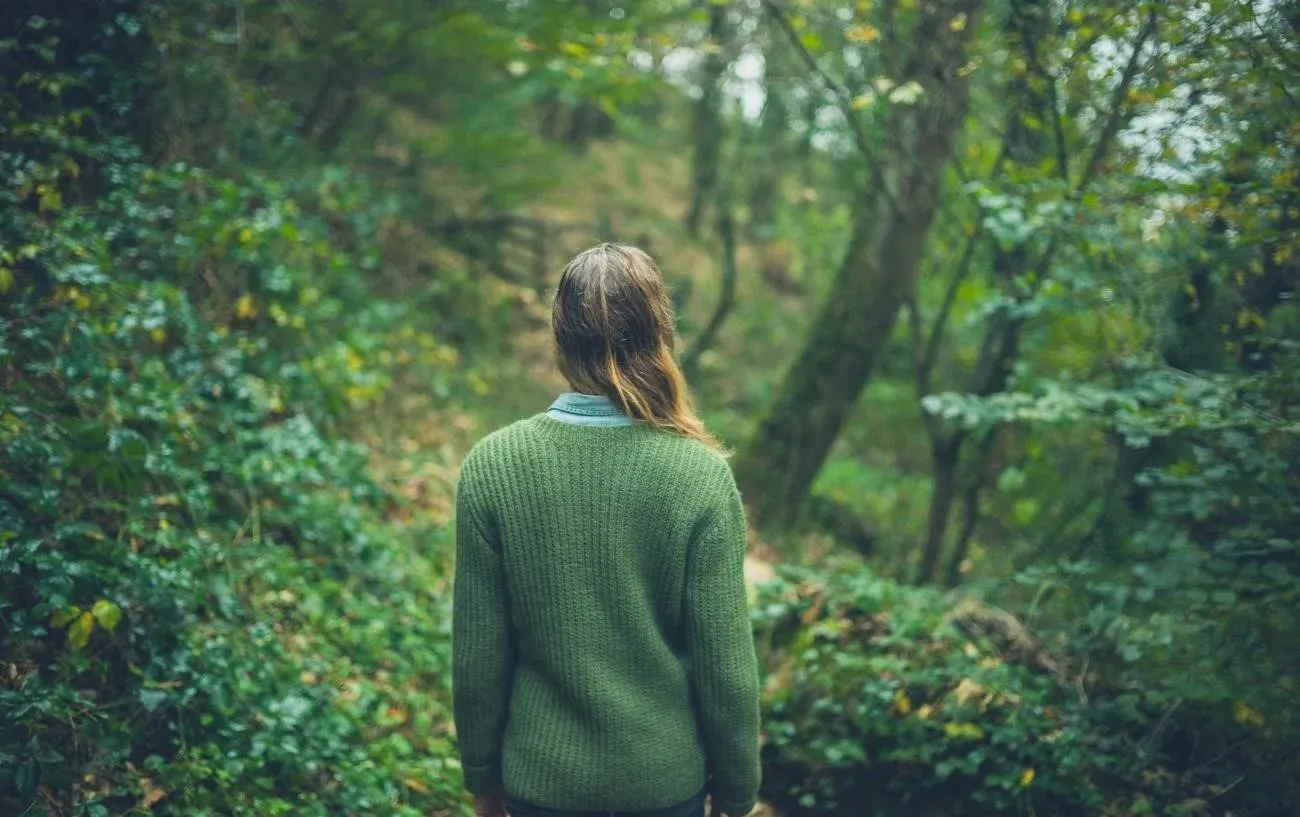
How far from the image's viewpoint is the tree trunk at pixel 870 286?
592 centimetres

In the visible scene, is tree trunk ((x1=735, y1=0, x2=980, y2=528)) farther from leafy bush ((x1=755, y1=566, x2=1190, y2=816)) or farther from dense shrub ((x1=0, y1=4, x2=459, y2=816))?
dense shrub ((x1=0, y1=4, x2=459, y2=816))

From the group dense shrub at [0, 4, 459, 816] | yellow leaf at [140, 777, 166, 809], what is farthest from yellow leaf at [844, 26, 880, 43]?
yellow leaf at [140, 777, 166, 809]

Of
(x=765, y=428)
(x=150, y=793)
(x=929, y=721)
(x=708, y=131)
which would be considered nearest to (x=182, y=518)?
(x=150, y=793)

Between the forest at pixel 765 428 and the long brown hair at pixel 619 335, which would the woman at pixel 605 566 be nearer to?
the long brown hair at pixel 619 335

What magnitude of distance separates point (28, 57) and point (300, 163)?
241cm

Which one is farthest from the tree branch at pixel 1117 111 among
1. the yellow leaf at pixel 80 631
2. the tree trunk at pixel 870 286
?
the yellow leaf at pixel 80 631

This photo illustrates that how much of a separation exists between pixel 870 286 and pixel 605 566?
17.2 feet

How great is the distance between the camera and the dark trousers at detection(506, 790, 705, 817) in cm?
228

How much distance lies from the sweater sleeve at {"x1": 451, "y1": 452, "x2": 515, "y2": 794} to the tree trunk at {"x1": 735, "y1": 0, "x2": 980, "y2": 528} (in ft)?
15.1

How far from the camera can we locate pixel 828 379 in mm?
7309

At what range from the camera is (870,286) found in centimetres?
700

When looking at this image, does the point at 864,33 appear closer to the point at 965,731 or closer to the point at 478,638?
the point at 965,731

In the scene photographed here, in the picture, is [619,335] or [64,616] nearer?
[619,335]

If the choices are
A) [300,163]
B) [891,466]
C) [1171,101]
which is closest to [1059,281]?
[1171,101]
